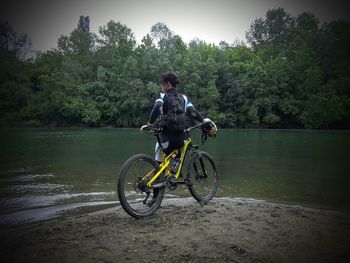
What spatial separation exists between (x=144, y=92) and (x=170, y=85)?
171 feet

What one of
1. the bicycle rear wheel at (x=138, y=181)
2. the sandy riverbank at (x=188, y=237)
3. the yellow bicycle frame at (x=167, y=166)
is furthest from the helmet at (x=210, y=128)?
the sandy riverbank at (x=188, y=237)

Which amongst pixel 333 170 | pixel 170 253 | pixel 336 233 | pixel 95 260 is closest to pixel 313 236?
pixel 336 233

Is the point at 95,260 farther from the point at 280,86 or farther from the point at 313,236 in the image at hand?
the point at 280,86

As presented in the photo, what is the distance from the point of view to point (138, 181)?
532 centimetres

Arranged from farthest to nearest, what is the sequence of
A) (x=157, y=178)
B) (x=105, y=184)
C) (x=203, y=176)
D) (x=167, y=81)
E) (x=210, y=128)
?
(x=105, y=184) < (x=203, y=176) < (x=210, y=128) < (x=167, y=81) < (x=157, y=178)

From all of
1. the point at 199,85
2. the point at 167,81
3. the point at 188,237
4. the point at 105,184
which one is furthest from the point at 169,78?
the point at 199,85

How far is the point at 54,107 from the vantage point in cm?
5959

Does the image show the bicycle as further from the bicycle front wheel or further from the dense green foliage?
the dense green foliage

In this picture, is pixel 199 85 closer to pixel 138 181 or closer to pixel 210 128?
pixel 210 128

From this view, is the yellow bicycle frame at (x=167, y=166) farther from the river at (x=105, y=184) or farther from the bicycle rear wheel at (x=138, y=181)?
the river at (x=105, y=184)

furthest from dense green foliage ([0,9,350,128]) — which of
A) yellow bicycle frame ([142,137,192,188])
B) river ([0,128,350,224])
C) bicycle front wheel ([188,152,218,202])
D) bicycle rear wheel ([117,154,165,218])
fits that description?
bicycle rear wheel ([117,154,165,218])

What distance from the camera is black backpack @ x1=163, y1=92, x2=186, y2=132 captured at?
567 centimetres

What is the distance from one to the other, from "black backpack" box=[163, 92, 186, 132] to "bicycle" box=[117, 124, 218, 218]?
272 mm

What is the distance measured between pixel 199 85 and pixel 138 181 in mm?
53664
